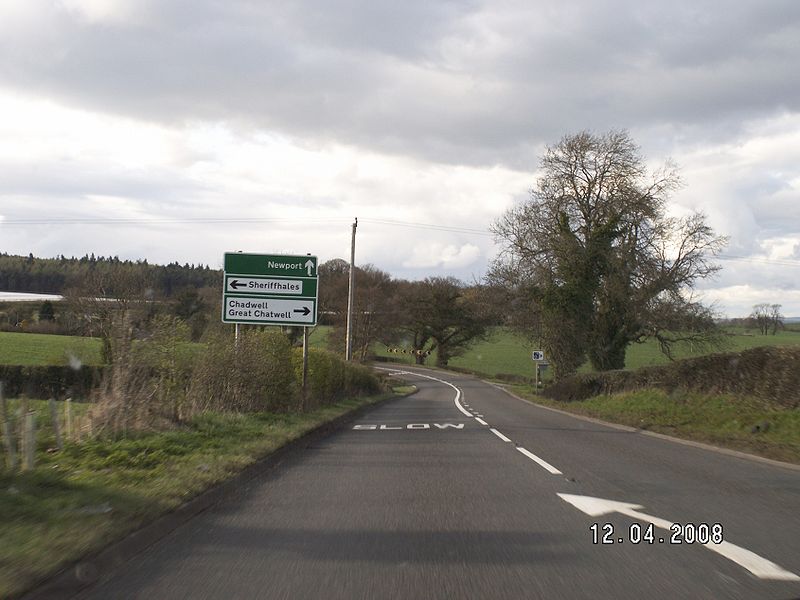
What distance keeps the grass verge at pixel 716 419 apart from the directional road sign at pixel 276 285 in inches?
380

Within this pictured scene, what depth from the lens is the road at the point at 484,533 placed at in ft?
16.2

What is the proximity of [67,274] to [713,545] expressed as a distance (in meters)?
52.9

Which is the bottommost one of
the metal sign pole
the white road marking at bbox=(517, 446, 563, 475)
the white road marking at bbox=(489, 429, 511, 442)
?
the white road marking at bbox=(489, 429, 511, 442)

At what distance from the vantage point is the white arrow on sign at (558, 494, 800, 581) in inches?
205

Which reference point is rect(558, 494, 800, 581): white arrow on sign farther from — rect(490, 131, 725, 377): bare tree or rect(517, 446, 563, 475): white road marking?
rect(490, 131, 725, 377): bare tree

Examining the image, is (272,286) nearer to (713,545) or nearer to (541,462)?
(541,462)

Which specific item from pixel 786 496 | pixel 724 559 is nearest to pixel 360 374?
pixel 786 496

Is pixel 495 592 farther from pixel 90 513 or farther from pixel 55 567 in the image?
pixel 90 513

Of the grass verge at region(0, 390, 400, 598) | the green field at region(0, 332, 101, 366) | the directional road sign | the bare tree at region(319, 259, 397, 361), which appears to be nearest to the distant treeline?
the green field at region(0, 332, 101, 366)

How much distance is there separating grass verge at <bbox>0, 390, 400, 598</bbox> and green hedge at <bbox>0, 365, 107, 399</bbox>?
1014 inches

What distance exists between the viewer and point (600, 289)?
3797 centimetres

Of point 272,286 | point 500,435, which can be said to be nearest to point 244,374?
point 272,286

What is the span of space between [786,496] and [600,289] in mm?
30385

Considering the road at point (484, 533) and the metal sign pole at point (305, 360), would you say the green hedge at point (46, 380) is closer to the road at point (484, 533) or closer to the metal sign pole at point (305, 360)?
the metal sign pole at point (305, 360)
